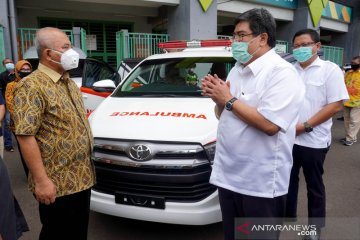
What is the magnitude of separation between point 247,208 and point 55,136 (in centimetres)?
119

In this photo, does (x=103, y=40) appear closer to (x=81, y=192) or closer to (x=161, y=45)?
(x=161, y=45)

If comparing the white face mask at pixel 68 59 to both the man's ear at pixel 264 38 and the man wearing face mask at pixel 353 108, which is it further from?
the man wearing face mask at pixel 353 108

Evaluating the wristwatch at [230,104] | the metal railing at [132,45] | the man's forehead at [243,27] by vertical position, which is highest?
the metal railing at [132,45]

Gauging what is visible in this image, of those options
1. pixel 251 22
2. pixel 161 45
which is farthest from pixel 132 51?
pixel 251 22

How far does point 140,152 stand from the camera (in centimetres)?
256

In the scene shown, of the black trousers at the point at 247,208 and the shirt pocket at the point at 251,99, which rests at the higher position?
the shirt pocket at the point at 251,99

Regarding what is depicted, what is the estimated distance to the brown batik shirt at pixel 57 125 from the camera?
1840 millimetres

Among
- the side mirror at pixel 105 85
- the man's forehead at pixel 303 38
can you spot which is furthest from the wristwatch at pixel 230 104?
the side mirror at pixel 105 85

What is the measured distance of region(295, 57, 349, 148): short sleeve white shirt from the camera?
8.38ft

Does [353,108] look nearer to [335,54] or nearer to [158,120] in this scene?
[158,120]

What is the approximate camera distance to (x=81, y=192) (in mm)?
2174

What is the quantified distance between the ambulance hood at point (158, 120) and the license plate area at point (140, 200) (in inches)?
18.0

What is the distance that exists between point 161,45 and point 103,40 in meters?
8.42

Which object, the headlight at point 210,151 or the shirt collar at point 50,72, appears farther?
the headlight at point 210,151
